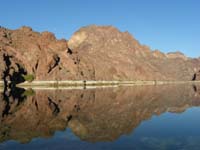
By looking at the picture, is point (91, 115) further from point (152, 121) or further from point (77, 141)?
point (77, 141)

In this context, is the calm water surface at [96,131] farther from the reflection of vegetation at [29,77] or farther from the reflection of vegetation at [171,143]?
the reflection of vegetation at [29,77]

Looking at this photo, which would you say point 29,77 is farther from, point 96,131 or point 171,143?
point 171,143

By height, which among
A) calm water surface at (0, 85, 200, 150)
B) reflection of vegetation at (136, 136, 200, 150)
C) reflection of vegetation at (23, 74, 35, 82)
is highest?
reflection of vegetation at (23, 74, 35, 82)

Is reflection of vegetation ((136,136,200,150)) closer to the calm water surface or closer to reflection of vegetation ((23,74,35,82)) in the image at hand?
the calm water surface

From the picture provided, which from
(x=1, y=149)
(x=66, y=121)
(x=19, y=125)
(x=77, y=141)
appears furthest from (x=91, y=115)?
(x=1, y=149)

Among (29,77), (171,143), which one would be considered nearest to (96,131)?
(171,143)

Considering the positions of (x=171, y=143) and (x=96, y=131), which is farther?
(x=96, y=131)

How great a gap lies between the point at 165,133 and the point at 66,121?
13083 millimetres

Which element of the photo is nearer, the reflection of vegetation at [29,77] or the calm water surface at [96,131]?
the calm water surface at [96,131]

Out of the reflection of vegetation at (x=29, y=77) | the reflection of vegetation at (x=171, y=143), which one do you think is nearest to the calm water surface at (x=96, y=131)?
the reflection of vegetation at (x=171, y=143)

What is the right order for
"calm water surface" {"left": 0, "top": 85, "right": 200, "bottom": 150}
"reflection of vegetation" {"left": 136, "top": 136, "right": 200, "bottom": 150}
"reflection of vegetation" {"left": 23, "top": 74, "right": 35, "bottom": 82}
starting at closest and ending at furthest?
"reflection of vegetation" {"left": 136, "top": 136, "right": 200, "bottom": 150} < "calm water surface" {"left": 0, "top": 85, "right": 200, "bottom": 150} < "reflection of vegetation" {"left": 23, "top": 74, "right": 35, "bottom": 82}

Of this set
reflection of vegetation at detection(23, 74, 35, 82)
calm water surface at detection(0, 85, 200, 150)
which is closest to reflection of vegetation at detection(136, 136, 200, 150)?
calm water surface at detection(0, 85, 200, 150)

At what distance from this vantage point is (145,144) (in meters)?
28.5

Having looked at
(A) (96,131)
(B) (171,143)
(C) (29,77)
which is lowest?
(B) (171,143)
